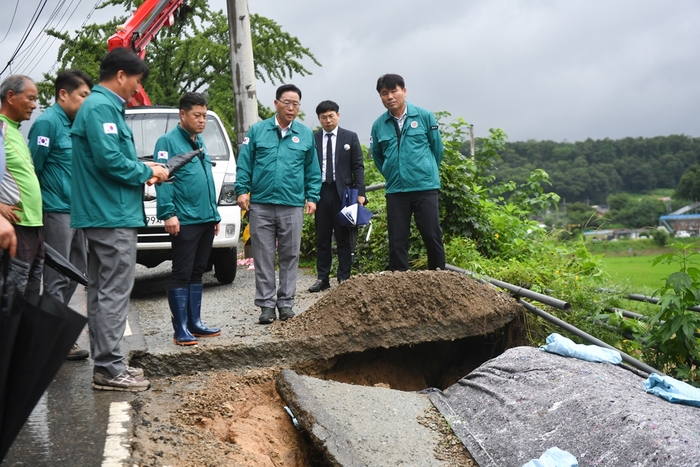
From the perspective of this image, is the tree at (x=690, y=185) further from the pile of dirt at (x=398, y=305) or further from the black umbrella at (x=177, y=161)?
the black umbrella at (x=177, y=161)

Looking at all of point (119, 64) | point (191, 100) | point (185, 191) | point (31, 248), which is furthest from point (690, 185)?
point (31, 248)

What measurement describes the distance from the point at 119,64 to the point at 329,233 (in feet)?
12.3

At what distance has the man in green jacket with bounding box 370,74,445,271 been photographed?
6.73m

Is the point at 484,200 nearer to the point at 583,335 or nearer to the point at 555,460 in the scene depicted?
the point at 583,335

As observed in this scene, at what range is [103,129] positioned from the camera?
440 cm

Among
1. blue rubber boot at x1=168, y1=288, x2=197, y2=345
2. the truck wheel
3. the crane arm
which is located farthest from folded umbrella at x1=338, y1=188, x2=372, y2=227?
the crane arm

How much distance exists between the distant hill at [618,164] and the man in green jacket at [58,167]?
2693 centimetres

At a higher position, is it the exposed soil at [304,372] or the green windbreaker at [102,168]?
the green windbreaker at [102,168]

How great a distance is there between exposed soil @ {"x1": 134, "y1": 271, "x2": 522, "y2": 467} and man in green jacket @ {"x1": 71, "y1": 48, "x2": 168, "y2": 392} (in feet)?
1.44

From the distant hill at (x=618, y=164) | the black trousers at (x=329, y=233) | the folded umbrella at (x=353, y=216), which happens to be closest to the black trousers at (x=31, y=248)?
the folded umbrella at (x=353, y=216)

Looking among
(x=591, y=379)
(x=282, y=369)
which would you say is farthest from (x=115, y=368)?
(x=591, y=379)

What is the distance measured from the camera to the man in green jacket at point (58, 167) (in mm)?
5262

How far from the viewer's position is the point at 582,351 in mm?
5477

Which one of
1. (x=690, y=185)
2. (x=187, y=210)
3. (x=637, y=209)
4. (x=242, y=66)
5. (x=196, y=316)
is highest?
(x=242, y=66)
